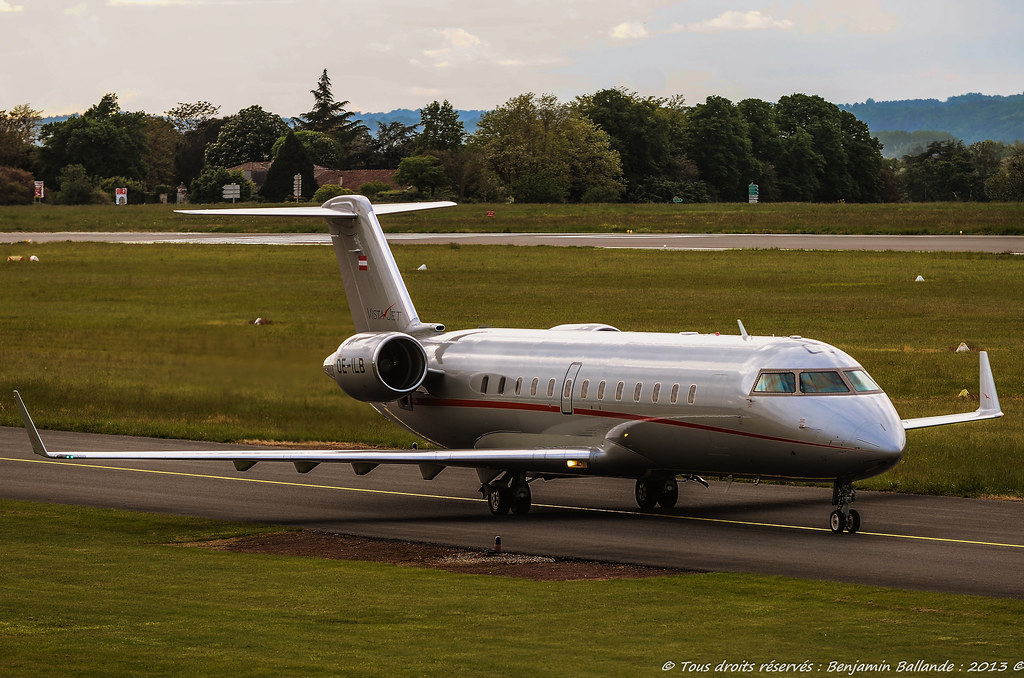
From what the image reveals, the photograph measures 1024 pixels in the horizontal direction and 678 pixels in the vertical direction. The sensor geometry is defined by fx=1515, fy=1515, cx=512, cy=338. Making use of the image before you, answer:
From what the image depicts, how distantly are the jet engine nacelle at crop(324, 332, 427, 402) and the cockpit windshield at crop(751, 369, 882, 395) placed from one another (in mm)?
8909

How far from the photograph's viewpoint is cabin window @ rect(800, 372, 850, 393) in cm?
2867

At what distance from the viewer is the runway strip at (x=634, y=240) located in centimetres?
10886

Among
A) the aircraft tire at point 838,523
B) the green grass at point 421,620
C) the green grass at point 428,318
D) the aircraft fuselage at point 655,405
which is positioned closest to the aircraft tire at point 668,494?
Answer: the aircraft fuselage at point 655,405

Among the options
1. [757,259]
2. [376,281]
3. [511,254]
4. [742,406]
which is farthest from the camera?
[511,254]

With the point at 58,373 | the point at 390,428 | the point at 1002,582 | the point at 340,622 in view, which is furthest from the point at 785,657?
the point at 58,373

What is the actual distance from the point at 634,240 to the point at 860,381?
93.6 metres

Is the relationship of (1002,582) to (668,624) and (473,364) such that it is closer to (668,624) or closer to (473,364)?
(668,624)

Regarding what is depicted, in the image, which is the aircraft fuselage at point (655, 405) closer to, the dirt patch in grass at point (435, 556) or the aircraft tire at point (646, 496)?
the aircraft tire at point (646, 496)

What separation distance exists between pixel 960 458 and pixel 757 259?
62780mm

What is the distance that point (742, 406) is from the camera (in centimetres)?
2886

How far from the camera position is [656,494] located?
3319cm

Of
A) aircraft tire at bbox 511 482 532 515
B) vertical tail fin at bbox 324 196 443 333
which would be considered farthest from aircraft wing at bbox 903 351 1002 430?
vertical tail fin at bbox 324 196 443 333

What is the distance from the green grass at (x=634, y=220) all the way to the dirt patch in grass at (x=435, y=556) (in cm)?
9591

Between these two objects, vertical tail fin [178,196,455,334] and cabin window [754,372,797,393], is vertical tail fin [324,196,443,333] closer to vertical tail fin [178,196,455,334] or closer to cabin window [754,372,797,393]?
vertical tail fin [178,196,455,334]
